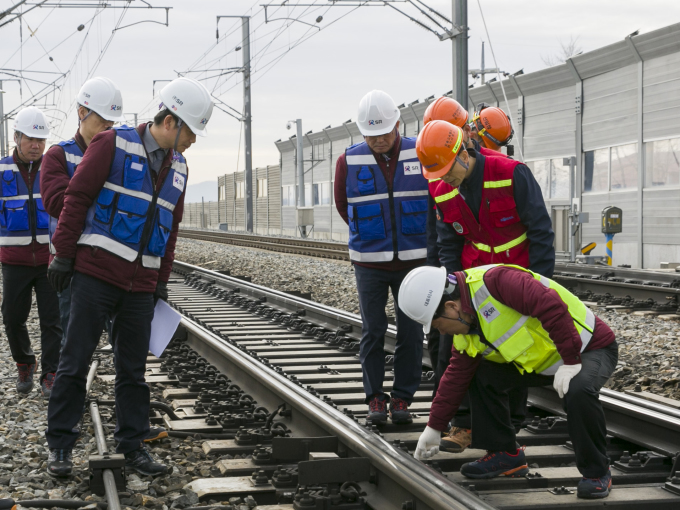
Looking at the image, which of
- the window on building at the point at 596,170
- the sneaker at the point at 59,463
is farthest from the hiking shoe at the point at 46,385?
the window on building at the point at 596,170

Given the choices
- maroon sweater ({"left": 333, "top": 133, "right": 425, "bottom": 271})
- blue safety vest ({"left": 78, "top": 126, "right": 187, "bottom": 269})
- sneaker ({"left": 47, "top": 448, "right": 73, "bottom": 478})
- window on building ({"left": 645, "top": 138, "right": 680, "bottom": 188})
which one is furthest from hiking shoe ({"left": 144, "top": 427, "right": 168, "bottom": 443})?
window on building ({"left": 645, "top": 138, "right": 680, "bottom": 188})

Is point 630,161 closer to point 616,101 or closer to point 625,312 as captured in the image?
point 616,101

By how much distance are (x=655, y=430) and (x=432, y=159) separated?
1870 mm

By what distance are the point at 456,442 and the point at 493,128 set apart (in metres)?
1.83

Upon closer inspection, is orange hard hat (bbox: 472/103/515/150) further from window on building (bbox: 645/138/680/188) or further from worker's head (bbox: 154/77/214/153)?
window on building (bbox: 645/138/680/188)

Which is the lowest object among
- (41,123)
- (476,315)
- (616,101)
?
(476,315)

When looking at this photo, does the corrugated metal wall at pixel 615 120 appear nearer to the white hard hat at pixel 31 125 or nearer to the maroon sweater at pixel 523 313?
the white hard hat at pixel 31 125

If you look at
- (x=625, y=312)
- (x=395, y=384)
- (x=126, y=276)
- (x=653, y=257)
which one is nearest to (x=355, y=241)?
(x=395, y=384)

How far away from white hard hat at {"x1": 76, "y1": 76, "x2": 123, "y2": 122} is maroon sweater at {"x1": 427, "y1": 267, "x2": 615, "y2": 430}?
290cm

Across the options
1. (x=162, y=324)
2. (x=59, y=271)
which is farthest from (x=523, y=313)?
(x=59, y=271)

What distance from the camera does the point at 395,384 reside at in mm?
5469

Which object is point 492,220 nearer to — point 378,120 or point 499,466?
point 378,120

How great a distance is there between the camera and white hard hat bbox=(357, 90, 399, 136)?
524 centimetres

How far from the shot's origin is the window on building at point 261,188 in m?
49.8
